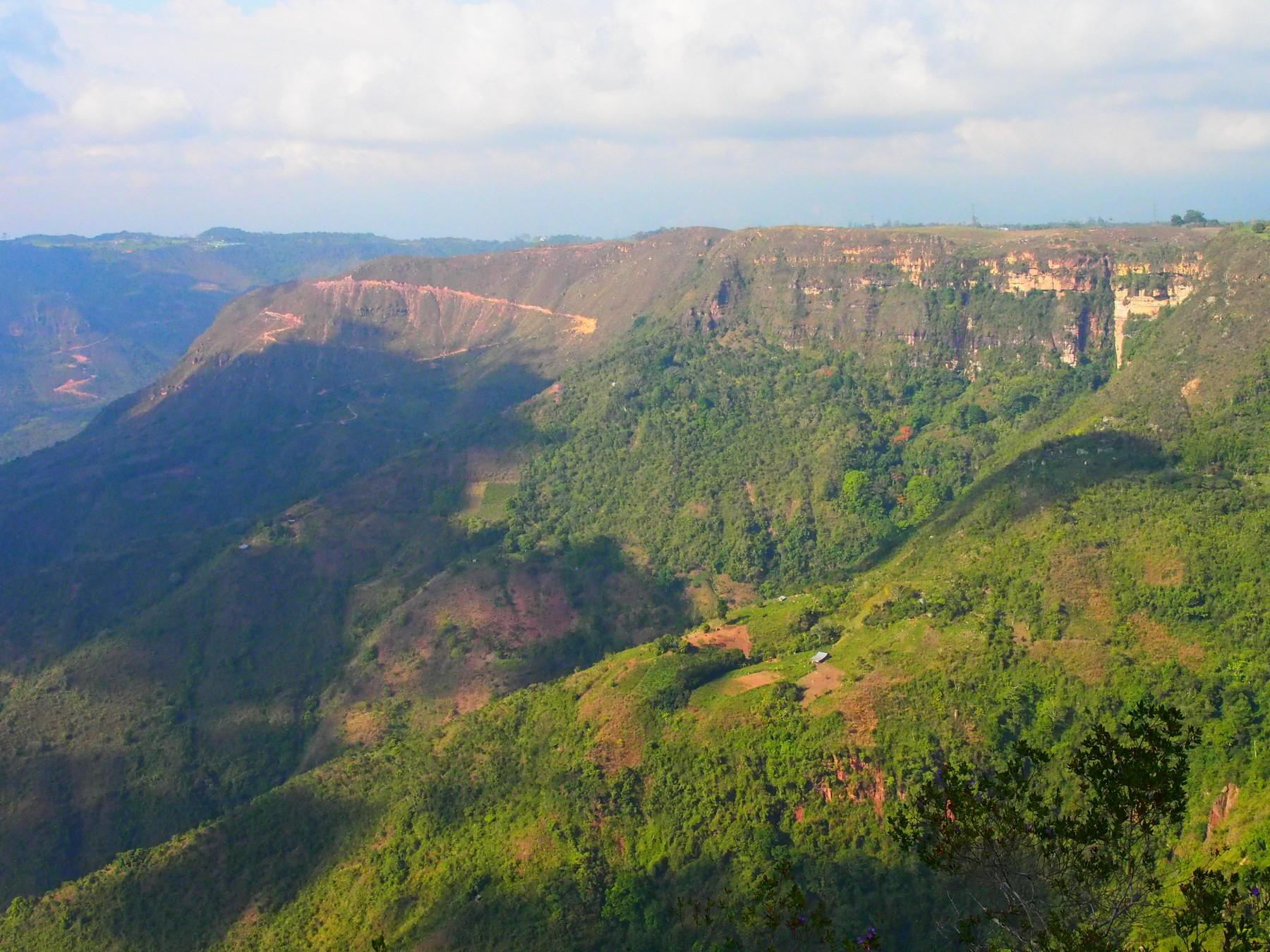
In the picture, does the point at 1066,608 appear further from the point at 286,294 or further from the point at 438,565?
the point at 286,294

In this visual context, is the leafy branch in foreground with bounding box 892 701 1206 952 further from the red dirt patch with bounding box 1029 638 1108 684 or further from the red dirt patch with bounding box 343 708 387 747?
the red dirt patch with bounding box 343 708 387 747

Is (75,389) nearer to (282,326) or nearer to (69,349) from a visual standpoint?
(69,349)

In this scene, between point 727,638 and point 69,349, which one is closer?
point 727,638

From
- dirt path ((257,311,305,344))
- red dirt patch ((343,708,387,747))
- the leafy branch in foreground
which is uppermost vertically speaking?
dirt path ((257,311,305,344))

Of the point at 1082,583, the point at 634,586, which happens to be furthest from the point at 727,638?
the point at 1082,583

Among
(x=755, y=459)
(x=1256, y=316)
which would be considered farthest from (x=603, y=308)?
(x=1256, y=316)

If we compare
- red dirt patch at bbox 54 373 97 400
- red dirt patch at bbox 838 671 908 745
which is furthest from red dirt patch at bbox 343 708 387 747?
red dirt patch at bbox 54 373 97 400

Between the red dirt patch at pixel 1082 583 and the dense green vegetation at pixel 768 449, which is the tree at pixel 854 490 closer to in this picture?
the dense green vegetation at pixel 768 449
